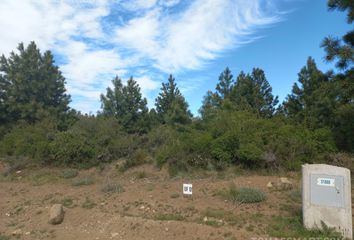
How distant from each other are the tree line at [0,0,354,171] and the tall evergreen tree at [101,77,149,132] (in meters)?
0.09

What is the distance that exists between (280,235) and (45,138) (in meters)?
15.4

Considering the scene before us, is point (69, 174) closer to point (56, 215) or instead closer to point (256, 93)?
point (56, 215)

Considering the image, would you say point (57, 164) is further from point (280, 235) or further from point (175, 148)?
point (280, 235)

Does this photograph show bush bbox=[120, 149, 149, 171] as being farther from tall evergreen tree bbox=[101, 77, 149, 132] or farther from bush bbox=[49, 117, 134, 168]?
tall evergreen tree bbox=[101, 77, 149, 132]

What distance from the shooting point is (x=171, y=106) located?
2586cm

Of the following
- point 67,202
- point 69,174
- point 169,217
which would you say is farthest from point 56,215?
point 69,174

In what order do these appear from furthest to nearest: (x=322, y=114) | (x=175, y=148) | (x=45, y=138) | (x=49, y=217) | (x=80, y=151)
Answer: (x=322, y=114) → (x=45, y=138) → (x=80, y=151) → (x=175, y=148) → (x=49, y=217)

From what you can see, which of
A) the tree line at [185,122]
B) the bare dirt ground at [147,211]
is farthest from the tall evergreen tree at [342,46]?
the bare dirt ground at [147,211]

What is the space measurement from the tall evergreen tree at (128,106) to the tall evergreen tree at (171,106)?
1.75 meters

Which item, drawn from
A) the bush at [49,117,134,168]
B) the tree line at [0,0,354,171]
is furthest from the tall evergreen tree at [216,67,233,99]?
the bush at [49,117,134,168]

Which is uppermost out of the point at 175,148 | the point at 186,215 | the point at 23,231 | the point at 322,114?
the point at 322,114

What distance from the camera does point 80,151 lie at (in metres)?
16.5

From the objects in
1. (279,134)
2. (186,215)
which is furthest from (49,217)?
(279,134)

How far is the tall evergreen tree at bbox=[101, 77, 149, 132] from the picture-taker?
2742 centimetres
